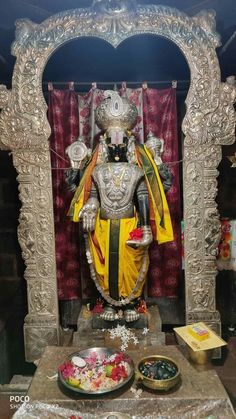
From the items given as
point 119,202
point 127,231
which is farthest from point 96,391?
point 119,202

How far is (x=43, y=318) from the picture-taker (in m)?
3.36

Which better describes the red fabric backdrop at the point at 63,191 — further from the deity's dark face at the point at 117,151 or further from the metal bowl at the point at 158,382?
the metal bowl at the point at 158,382

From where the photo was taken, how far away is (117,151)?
322cm

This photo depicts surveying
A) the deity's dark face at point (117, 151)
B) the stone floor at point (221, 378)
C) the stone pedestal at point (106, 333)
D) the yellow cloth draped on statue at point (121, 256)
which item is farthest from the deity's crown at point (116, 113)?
the stone floor at point (221, 378)

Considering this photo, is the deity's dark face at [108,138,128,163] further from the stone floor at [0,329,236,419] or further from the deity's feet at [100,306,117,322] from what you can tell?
the stone floor at [0,329,236,419]

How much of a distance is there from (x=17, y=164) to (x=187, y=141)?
1.52 m

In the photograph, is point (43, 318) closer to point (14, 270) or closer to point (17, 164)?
point (14, 270)

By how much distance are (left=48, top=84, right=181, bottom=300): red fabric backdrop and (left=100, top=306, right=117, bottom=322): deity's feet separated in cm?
61

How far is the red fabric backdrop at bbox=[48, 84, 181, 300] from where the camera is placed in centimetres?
365

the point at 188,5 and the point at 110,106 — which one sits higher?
the point at 188,5

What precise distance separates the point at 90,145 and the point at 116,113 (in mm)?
679

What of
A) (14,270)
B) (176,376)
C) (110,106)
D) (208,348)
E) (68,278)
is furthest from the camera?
(14,270)

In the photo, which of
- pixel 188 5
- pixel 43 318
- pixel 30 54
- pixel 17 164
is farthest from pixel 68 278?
pixel 188 5

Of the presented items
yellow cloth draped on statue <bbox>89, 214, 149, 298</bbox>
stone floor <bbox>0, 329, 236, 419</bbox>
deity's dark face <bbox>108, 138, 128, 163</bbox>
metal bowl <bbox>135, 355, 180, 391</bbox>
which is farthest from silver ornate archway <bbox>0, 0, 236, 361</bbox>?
metal bowl <bbox>135, 355, 180, 391</bbox>
